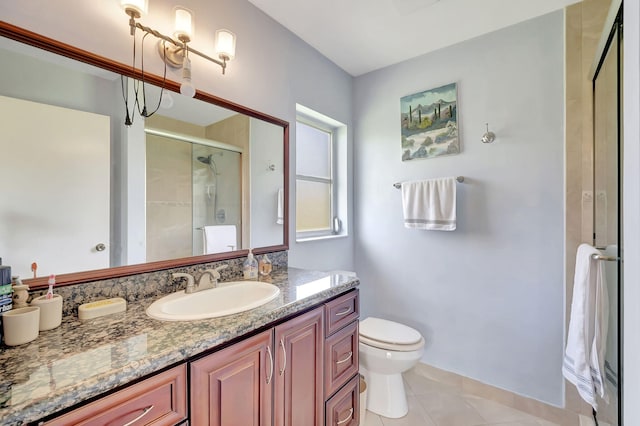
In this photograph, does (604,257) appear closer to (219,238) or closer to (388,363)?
(388,363)

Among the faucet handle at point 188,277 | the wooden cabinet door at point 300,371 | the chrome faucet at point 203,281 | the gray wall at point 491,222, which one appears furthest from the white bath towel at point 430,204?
the faucet handle at point 188,277

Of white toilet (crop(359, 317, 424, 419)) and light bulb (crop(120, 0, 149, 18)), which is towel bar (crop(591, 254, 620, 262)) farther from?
light bulb (crop(120, 0, 149, 18))

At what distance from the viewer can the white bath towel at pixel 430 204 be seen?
1.93 meters

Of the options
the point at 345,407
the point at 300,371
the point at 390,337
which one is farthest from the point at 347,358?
the point at 390,337

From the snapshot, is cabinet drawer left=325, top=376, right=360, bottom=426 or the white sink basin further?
cabinet drawer left=325, top=376, right=360, bottom=426

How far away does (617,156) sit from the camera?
110cm

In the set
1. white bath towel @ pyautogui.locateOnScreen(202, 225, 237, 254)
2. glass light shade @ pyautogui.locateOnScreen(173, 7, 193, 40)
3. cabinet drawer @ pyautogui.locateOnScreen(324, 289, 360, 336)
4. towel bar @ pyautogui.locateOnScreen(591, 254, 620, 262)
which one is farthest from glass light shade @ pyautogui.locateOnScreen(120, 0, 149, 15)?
towel bar @ pyautogui.locateOnScreen(591, 254, 620, 262)

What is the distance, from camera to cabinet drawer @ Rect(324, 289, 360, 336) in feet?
4.19

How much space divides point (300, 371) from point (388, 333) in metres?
0.88

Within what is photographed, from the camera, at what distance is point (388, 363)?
1.68 metres

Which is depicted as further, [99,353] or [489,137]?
[489,137]

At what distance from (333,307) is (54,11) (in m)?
1.53

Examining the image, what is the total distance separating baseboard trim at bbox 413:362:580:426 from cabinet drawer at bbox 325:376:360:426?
0.87m

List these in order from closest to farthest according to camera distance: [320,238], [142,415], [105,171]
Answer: [142,415] → [105,171] → [320,238]
